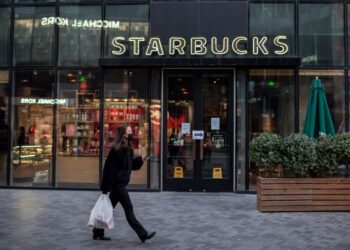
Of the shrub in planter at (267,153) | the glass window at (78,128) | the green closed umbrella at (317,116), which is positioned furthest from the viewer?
the glass window at (78,128)

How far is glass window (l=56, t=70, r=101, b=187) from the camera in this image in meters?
13.9

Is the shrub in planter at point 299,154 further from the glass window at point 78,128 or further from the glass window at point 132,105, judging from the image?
the glass window at point 78,128

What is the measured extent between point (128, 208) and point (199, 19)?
23.6ft

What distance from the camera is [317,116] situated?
12047 millimetres

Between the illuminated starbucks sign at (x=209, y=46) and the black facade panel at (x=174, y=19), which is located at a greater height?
the black facade panel at (x=174, y=19)

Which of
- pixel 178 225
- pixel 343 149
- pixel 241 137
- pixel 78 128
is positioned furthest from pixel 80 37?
pixel 343 149

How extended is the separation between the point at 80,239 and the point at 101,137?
5856 millimetres

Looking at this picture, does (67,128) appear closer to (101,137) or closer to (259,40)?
(101,137)

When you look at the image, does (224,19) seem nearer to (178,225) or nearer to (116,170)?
(178,225)

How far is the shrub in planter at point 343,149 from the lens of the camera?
34.7ft

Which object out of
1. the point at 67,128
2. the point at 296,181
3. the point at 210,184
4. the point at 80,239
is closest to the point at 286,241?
the point at 296,181

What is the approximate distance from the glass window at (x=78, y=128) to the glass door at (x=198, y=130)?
1930 millimetres

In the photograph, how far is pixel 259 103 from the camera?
13.7 m

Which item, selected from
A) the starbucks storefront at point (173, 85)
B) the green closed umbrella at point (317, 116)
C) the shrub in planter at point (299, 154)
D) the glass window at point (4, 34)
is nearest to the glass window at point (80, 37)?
the starbucks storefront at point (173, 85)
